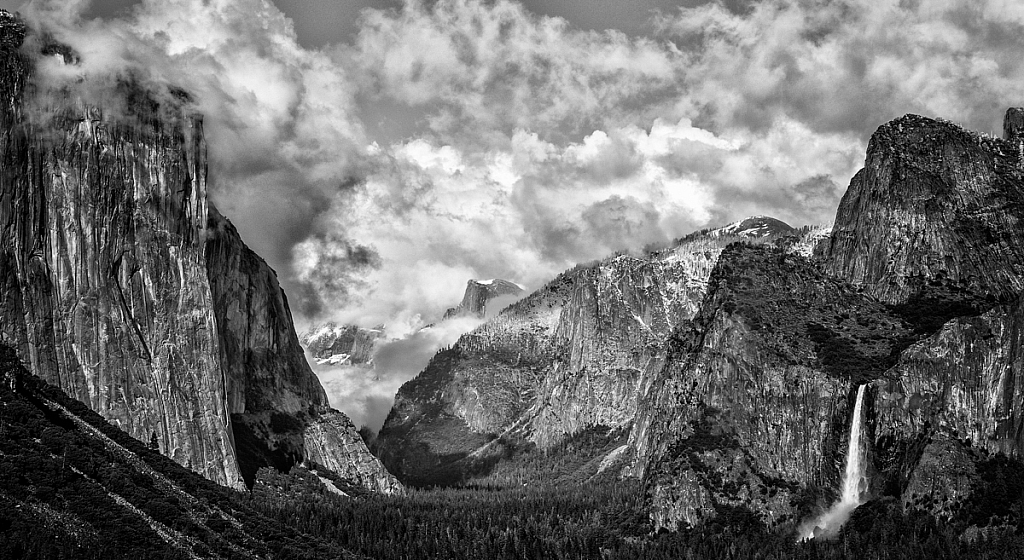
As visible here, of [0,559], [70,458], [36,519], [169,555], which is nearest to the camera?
[0,559]

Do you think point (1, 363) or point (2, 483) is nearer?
point (2, 483)

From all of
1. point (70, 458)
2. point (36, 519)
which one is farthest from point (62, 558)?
point (70, 458)

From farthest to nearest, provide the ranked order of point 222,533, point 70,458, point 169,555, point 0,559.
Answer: point 222,533
point 70,458
point 169,555
point 0,559

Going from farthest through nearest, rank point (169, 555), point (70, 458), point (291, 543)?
point (291, 543) < point (70, 458) < point (169, 555)

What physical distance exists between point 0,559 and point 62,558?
8418mm

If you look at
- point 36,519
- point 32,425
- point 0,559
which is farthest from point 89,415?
point 0,559

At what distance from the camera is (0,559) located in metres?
128

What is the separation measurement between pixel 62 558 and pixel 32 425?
3504 cm

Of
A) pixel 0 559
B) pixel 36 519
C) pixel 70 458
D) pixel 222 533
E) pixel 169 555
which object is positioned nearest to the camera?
pixel 0 559

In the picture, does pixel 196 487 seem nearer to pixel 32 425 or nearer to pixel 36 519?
pixel 32 425

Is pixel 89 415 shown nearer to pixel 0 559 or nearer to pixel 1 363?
pixel 1 363

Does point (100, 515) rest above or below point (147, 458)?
below

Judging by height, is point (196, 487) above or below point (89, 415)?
below

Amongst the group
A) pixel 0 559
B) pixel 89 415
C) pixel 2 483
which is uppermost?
pixel 89 415
